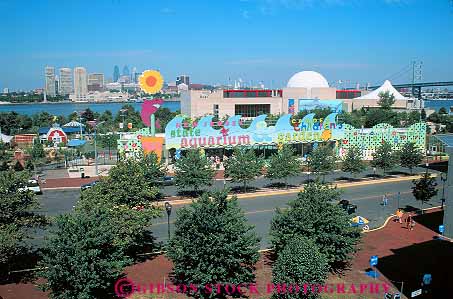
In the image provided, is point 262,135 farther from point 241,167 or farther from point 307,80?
point 307,80

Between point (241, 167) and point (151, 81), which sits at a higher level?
point (151, 81)

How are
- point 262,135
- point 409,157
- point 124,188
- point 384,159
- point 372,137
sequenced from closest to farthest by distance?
point 124,188
point 384,159
point 409,157
point 262,135
point 372,137

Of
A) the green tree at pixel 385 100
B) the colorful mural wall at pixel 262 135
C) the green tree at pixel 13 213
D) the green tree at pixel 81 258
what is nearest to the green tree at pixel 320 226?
the green tree at pixel 81 258

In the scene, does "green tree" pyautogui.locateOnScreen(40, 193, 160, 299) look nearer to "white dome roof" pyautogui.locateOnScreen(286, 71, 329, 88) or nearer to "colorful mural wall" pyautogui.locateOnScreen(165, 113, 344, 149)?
"colorful mural wall" pyautogui.locateOnScreen(165, 113, 344, 149)

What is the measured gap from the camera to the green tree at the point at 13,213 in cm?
1558

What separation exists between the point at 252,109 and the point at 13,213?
224ft

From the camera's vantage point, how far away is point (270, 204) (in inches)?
1163

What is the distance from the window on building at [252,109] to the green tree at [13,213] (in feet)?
210

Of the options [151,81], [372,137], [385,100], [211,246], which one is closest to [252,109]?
[385,100]

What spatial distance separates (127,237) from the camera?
17141 mm

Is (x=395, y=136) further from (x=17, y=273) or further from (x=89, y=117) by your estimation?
(x=89, y=117)

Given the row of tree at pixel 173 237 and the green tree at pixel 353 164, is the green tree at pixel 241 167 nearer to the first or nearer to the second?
the green tree at pixel 353 164

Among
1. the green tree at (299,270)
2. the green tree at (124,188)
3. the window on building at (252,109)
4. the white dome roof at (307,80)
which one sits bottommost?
the green tree at (299,270)

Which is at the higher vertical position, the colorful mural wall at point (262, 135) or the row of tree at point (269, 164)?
the colorful mural wall at point (262, 135)
